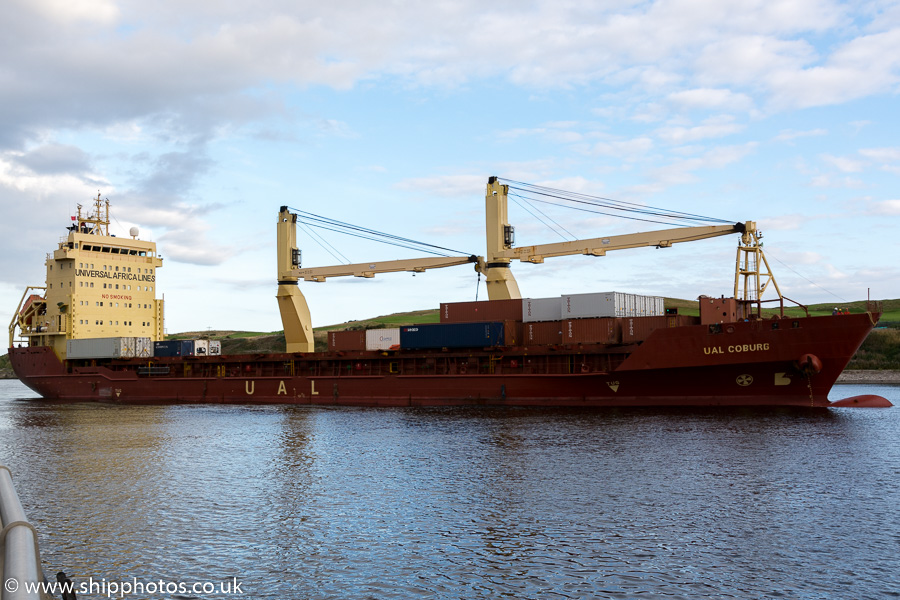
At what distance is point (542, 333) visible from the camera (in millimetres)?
36375

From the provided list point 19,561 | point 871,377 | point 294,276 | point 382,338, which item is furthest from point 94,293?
point 871,377

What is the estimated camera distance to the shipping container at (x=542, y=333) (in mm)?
35875

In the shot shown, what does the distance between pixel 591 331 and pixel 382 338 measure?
43.9ft

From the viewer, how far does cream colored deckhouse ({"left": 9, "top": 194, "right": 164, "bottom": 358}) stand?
2071 inches

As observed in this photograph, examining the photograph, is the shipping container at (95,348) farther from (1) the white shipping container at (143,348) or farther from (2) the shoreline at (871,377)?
(2) the shoreline at (871,377)

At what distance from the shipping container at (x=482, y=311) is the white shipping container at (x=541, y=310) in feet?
1.94

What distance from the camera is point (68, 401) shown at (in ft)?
168

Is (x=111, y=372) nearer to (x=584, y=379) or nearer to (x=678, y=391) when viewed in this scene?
(x=584, y=379)

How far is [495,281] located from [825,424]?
19851 mm

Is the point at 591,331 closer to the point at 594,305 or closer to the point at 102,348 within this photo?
the point at 594,305

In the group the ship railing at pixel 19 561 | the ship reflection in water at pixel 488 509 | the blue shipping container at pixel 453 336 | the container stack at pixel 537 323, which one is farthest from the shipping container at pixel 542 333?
the ship railing at pixel 19 561

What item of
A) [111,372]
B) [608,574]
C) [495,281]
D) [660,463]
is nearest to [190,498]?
[608,574]

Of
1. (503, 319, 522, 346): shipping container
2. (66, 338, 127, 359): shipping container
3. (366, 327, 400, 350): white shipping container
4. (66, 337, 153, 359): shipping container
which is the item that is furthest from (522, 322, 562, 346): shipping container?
(66, 338, 127, 359): shipping container

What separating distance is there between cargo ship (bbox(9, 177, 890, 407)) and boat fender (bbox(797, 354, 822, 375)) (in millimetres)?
60
